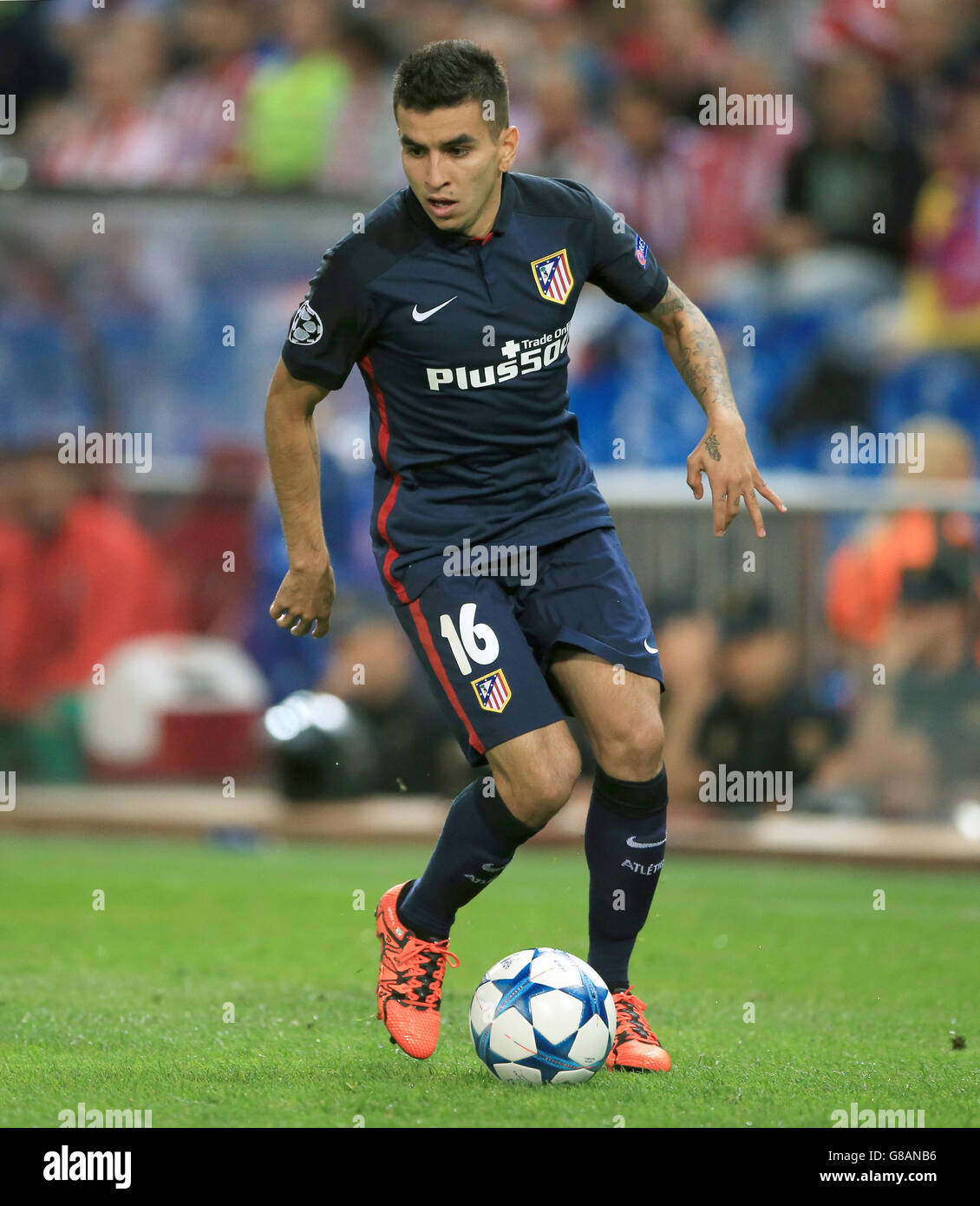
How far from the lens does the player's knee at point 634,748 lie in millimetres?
4758

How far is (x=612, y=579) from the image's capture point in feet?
16.2

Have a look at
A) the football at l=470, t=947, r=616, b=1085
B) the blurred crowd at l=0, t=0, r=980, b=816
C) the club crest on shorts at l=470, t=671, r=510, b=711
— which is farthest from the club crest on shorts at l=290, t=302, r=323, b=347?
the blurred crowd at l=0, t=0, r=980, b=816

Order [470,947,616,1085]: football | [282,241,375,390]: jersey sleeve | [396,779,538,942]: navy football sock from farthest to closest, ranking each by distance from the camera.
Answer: [396,779,538,942]: navy football sock < [282,241,375,390]: jersey sleeve < [470,947,616,1085]: football

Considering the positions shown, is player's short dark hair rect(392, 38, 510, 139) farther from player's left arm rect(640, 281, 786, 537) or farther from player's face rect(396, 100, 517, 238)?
player's left arm rect(640, 281, 786, 537)

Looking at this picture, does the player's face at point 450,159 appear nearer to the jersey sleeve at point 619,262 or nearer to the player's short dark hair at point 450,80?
the player's short dark hair at point 450,80

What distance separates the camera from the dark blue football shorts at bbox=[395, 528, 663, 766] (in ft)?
15.6

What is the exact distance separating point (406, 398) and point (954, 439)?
566cm

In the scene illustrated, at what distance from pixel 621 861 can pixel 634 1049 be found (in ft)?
1.69

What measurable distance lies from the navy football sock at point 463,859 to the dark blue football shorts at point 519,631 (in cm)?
15

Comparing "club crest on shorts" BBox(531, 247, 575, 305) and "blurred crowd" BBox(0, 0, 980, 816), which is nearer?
"club crest on shorts" BBox(531, 247, 575, 305)

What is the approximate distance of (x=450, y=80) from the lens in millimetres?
4613

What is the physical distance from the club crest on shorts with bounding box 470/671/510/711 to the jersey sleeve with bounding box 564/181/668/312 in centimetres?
115

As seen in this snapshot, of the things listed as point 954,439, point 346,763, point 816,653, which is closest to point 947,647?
point 816,653

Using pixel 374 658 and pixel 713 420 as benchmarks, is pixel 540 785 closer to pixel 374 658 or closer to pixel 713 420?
pixel 713 420
